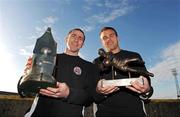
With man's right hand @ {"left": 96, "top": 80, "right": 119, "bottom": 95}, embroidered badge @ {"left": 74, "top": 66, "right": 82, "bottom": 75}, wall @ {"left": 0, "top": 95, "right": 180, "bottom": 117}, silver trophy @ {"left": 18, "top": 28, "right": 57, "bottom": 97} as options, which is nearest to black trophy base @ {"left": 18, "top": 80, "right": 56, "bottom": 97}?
silver trophy @ {"left": 18, "top": 28, "right": 57, "bottom": 97}

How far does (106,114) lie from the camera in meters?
3.12

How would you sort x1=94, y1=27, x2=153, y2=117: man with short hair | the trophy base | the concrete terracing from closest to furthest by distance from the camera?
the trophy base, x1=94, y1=27, x2=153, y2=117: man with short hair, the concrete terracing

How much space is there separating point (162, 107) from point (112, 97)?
2942mm

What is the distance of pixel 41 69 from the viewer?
97.7 inches

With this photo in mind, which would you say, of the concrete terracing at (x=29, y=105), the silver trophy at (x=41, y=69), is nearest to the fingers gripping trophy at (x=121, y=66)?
the silver trophy at (x=41, y=69)

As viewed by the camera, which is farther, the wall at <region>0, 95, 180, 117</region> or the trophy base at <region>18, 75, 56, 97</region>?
the wall at <region>0, 95, 180, 117</region>

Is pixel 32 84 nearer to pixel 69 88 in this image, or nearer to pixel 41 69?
pixel 41 69

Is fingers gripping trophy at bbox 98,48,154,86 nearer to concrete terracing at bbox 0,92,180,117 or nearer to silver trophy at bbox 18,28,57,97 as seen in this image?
silver trophy at bbox 18,28,57,97

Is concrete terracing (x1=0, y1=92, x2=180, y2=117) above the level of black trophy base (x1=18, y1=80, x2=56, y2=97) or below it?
below

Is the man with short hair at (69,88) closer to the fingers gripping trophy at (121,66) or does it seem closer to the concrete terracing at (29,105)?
the fingers gripping trophy at (121,66)

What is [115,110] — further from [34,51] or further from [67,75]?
A: [34,51]

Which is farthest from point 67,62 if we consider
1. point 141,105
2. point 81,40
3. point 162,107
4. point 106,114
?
point 162,107

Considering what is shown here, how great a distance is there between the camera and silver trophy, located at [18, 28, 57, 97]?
2.35 meters

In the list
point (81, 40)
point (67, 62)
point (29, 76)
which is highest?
point (81, 40)
